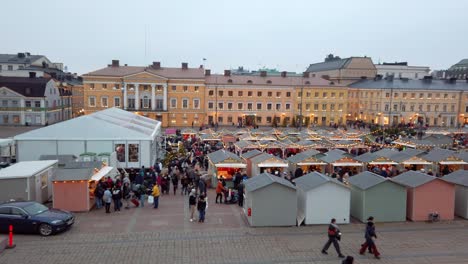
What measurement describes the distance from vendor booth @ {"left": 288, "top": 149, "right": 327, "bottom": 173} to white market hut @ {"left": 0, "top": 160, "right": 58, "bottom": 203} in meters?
13.4

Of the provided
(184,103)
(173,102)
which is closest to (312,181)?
Result: (184,103)

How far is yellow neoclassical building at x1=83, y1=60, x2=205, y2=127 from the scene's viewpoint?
60812 mm

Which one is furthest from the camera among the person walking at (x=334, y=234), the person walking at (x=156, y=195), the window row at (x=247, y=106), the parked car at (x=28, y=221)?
the window row at (x=247, y=106)

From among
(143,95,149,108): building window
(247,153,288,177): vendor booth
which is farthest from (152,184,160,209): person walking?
(143,95,149,108): building window

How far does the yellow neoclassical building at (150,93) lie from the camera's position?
60812 millimetres

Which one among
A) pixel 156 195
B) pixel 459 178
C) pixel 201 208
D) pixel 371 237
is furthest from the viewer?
pixel 156 195

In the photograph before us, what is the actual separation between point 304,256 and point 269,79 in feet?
183

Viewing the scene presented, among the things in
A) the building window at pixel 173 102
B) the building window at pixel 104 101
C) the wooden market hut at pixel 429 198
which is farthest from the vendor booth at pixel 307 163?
the building window at pixel 104 101

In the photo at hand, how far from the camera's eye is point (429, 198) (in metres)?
16.6

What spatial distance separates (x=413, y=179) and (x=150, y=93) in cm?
4964

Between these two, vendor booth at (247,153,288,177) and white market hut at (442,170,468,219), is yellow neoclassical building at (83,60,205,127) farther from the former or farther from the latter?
white market hut at (442,170,468,219)

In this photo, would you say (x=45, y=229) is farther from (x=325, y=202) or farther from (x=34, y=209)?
(x=325, y=202)

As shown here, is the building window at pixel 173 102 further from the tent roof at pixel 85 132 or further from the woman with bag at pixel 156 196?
the woman with bag at pixel 156 196

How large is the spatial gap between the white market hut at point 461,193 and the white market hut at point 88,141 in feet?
55.0
